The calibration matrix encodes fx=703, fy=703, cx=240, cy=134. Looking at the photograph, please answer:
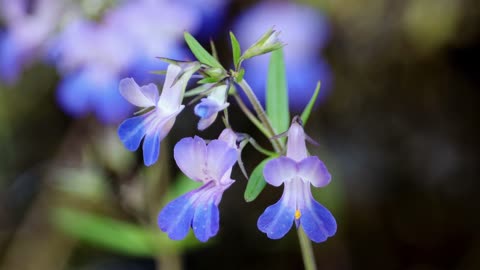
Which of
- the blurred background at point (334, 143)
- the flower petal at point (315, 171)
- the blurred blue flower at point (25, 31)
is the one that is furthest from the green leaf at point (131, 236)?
the flower petal at point (315, 171)

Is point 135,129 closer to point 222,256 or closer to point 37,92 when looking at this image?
point 222,256

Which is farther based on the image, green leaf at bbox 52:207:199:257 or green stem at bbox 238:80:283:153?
green leaf at bbox 52:207:199:257

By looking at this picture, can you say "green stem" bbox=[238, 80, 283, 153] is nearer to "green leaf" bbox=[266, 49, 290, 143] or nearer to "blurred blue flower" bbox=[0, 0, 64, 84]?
"green leaf" bbox=[266, 49, 290, 143]

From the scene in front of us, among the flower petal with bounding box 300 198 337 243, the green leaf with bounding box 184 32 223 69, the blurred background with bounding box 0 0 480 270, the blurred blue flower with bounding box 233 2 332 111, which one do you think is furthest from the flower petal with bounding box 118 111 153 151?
the blurred blue flower with bounding box 233 2 332 111

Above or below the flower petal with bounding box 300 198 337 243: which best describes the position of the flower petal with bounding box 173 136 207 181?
above

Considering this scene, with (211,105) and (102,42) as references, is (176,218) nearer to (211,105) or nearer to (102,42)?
(211,105)

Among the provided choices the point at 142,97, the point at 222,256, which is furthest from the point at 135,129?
the point at 222,256

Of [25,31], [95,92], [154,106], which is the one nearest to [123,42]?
[95,92]

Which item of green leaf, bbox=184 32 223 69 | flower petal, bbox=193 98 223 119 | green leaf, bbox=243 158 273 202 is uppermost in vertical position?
green leaf, bbox=184 32 223 69
